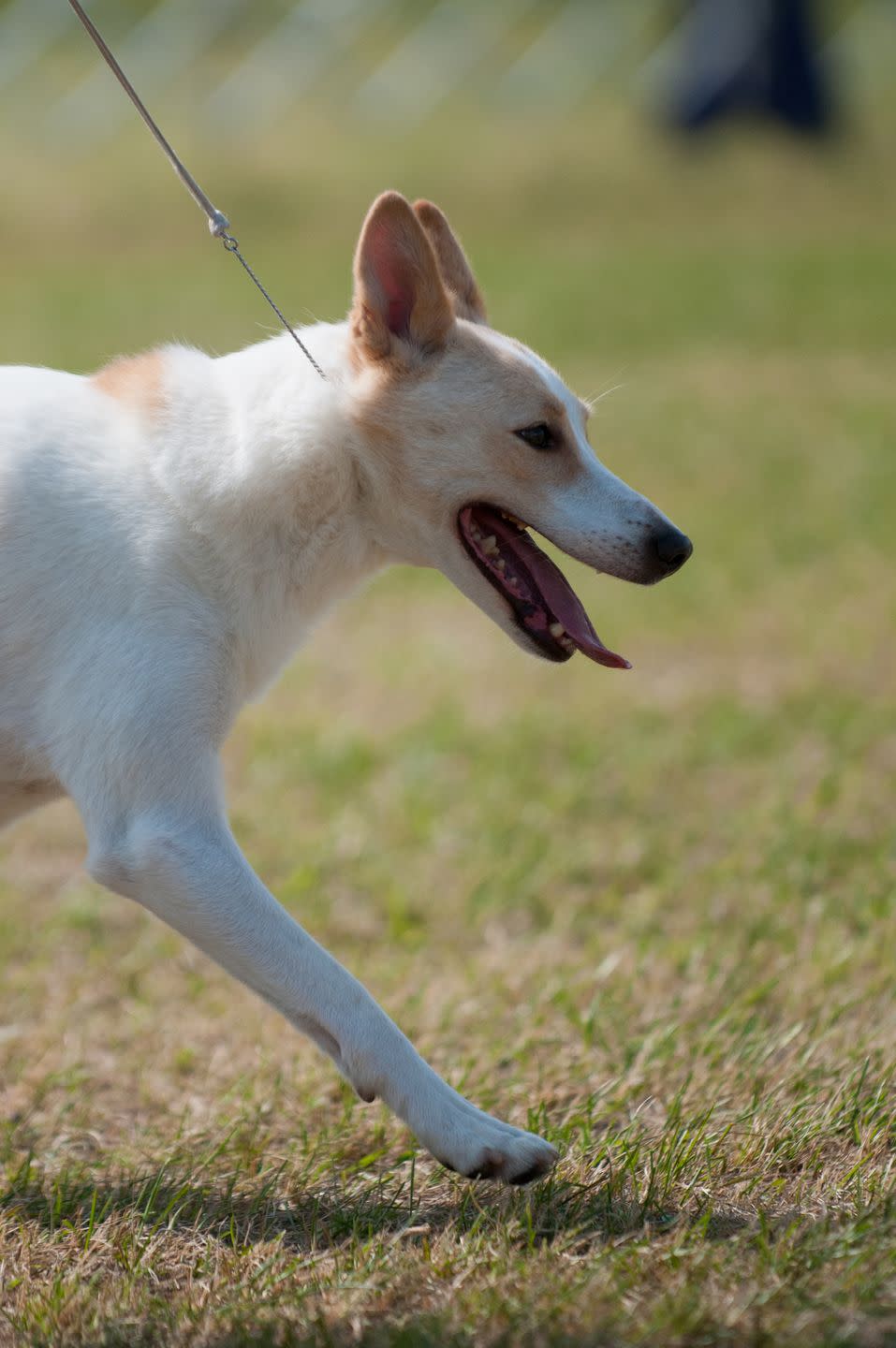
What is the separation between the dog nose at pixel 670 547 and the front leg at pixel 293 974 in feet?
3.76

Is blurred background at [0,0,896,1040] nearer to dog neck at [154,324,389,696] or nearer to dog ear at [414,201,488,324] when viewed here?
dog neck at [154,324,389,696]

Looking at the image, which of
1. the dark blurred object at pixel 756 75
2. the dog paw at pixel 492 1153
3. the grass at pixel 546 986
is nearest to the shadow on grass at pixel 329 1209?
the grass at pixel 546 986

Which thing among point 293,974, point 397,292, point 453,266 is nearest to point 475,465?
point 397,292

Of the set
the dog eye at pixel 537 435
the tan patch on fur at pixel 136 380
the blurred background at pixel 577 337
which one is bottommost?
the blurred background at pixel 577 337

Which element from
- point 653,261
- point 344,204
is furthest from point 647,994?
point 344,204

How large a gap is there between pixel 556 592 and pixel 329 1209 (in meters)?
1.41

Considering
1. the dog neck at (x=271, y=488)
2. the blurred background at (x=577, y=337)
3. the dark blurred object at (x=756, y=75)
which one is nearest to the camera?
the dog neck at (x=271, y=488)

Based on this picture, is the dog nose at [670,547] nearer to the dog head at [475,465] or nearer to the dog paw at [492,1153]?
the dog head at [475,465]

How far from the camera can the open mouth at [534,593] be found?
3459 millimetres

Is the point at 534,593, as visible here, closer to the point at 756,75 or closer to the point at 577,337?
the point at 577,337

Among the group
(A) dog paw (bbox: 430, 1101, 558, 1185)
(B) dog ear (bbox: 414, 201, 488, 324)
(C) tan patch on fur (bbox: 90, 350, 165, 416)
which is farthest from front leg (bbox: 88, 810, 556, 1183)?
(B) dog ear (bbox: 414, 201, 488, 324)

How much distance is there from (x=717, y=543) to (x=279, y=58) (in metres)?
21.3

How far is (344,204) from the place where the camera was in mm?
22094

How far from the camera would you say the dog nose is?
11.4 ft
